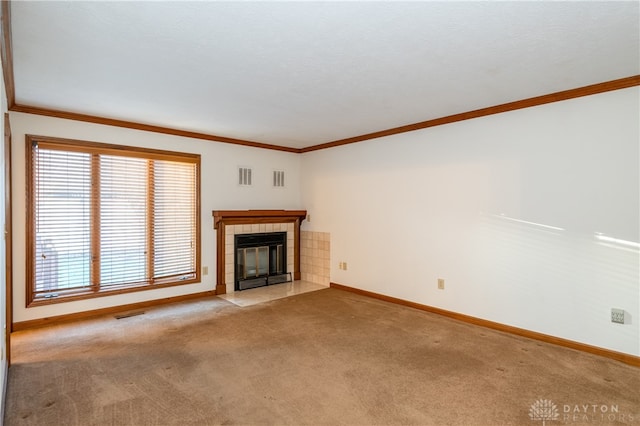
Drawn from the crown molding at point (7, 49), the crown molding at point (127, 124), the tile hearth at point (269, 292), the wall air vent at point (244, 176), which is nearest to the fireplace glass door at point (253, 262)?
the tile hearth at point (269, 292)

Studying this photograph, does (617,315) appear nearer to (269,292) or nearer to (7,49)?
(269,292)

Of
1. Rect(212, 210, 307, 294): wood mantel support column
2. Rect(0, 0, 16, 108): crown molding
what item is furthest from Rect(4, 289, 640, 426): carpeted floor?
Rect(0, 0, 16, 108): crown molding

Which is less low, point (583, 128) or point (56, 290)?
point (583, 128)

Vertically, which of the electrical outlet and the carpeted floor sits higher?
the electrical outlet

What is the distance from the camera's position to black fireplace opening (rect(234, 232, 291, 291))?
5.35m

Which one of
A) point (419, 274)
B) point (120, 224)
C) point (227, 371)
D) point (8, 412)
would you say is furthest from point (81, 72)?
point (419, 274)

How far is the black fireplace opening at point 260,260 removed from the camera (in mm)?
5352

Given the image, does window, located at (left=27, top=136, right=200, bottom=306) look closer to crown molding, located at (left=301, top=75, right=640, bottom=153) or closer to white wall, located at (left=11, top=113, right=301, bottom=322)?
white wall, located at (left=11, top=113, right=301, bottom=322)

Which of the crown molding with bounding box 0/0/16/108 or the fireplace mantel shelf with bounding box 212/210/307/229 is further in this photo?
the fireplace mantel shelf with bounding box 212/210/307/229

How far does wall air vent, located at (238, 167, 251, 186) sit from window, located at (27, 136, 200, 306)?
69 centimetres

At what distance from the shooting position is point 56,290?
12.7 feet

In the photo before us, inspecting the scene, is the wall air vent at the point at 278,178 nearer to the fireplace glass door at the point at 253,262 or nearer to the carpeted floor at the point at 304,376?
the fireplace glass door at the point at 253,262

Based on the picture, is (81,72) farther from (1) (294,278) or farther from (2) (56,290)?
(1) (294,278)

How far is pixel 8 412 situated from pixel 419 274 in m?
3.94
